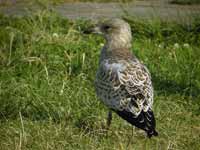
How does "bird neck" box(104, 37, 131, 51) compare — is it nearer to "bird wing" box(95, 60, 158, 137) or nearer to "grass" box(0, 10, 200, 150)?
"bird wing" box(95, 60, 158, 137)

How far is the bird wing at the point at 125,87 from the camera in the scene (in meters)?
5.99

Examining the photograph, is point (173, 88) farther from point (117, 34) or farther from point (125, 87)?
point (125, 87)

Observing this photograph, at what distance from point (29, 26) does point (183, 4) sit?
9.04 feet

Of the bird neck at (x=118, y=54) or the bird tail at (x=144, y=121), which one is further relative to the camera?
the bird neck at (x=118, y=54)

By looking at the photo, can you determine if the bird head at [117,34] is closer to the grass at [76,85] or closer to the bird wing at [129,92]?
the bird wing at [129,92]

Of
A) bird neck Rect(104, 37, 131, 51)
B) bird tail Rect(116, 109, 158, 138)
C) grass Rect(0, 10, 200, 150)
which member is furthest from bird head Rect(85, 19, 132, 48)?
bird tail Rect(116, 109, 158, 138)

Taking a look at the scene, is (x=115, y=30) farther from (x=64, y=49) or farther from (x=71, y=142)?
(x=64, y=49)

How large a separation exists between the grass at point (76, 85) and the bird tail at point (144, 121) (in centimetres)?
13

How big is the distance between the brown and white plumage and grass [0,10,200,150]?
21 centimetres

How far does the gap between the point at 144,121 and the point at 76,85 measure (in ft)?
5.54

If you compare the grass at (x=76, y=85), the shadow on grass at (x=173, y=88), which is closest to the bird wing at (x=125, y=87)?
the grass at (x=76, y=85)

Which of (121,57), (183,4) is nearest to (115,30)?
(121,57)

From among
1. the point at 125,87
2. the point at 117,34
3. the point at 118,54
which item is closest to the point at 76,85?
the point at 117,34

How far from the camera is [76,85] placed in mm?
7484
